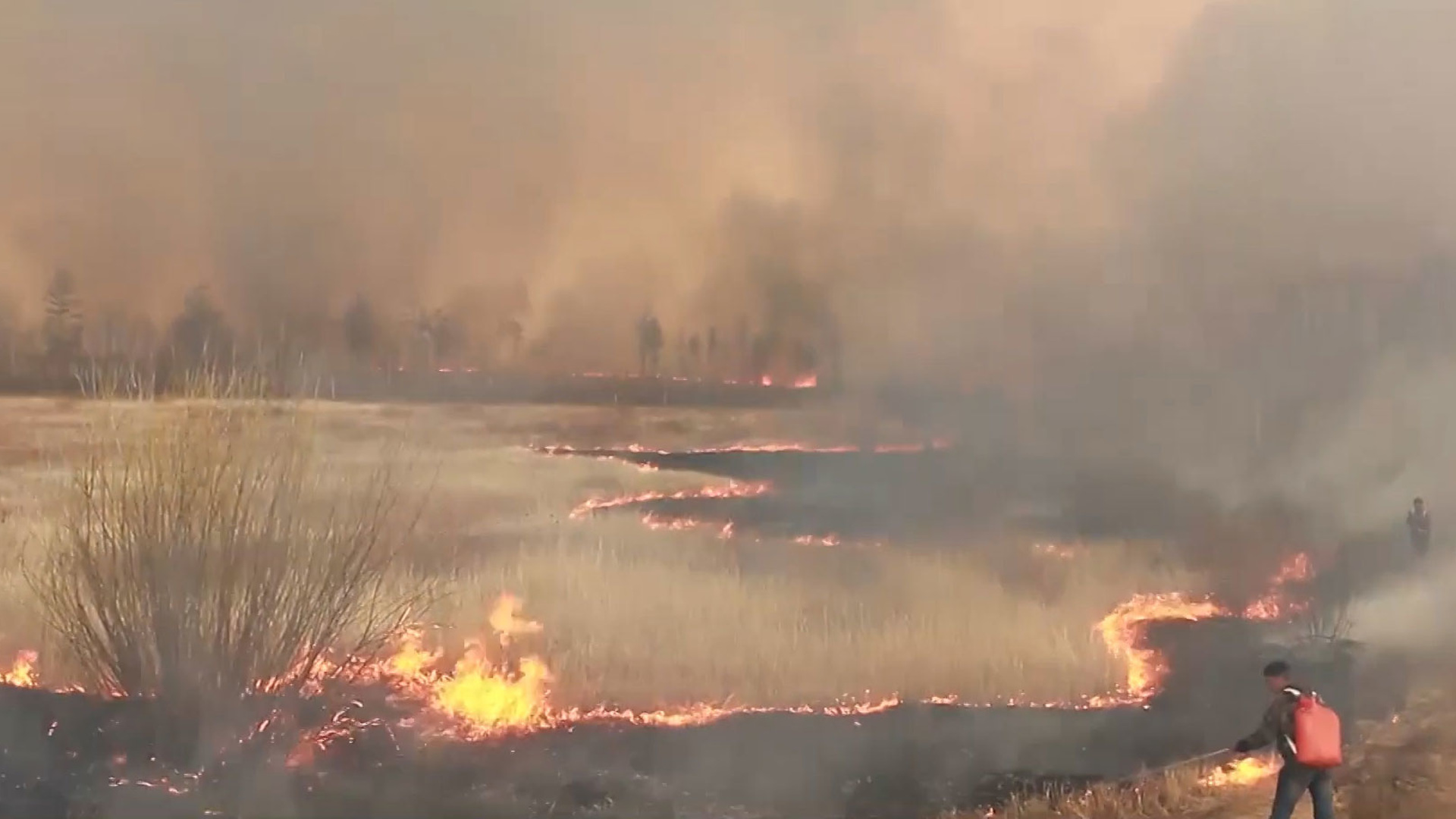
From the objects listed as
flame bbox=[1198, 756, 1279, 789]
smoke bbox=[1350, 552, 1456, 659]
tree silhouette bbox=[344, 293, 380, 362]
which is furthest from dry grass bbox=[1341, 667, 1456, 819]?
tree silhouette bbox=[344, 293, 380, 362]

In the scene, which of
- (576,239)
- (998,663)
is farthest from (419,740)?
(998,663)

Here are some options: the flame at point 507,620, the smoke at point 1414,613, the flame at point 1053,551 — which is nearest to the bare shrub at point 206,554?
the flame at point 507,620

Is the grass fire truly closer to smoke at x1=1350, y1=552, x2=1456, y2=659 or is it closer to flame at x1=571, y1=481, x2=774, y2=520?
flame at x1=571, y1=481, x2=774, y2=520

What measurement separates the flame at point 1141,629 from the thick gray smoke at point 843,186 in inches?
24.6

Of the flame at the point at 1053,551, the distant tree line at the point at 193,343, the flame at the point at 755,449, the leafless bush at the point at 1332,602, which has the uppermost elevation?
the distant tree line at the point at 193,343

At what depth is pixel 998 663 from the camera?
14.8 feet

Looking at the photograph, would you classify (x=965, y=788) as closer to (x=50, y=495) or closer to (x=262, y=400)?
(x=262, y=400)

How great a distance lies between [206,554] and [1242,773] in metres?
4.59

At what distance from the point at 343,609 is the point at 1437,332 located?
17.4ft

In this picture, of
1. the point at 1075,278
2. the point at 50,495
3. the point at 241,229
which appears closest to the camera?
the point at 50,495

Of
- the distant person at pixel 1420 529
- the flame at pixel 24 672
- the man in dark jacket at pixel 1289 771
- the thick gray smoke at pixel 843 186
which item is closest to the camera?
the man in dark jacket at pixel 1289 771

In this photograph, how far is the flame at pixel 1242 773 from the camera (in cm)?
443

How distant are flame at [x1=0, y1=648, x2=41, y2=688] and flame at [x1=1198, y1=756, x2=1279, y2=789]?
5.02 metres

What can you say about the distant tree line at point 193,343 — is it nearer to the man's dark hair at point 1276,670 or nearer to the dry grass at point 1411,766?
the man's dark hair at point 1276,670
